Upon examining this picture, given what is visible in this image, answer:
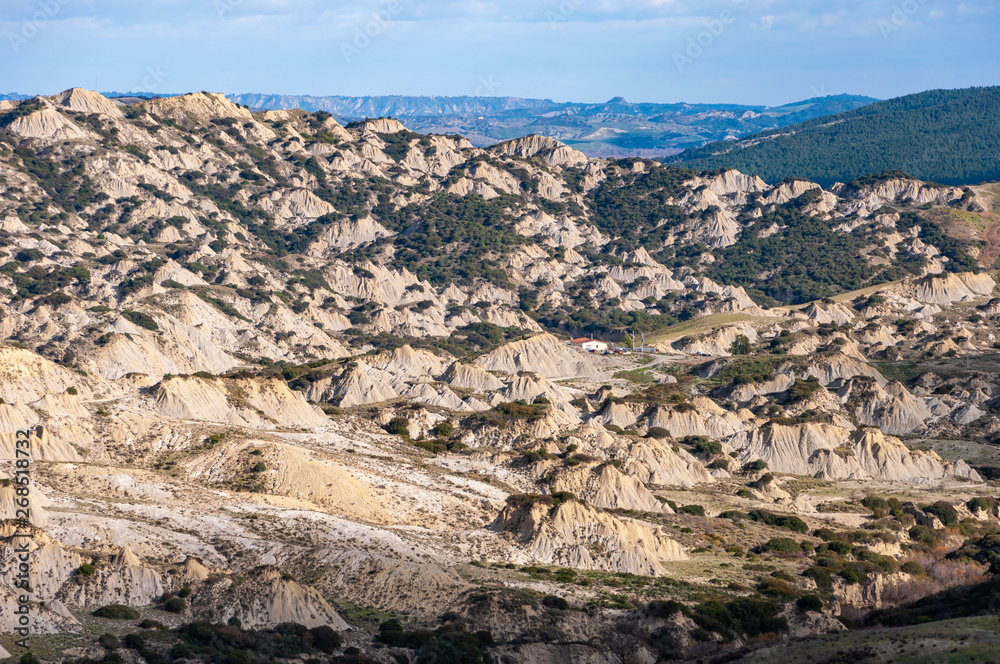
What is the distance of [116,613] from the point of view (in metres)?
64.1

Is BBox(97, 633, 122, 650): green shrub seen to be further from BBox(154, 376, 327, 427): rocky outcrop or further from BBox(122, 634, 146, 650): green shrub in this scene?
BBox(154, 376, 327, 427): rocky outcrop

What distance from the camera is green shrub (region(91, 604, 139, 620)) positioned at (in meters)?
63.7

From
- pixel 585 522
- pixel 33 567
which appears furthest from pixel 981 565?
pixel 33 567

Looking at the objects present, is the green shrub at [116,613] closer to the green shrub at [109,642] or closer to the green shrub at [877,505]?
the green shrub at [109,642]

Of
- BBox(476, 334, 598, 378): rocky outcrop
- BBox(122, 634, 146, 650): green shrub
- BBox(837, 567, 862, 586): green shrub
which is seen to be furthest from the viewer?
BBox(476, 334, 598, 378): rocky outcrop

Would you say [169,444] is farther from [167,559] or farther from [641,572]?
[641,572]

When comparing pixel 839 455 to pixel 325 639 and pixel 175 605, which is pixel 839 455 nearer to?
pixel 325 639

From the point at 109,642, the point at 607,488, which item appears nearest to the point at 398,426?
the point at 607,488

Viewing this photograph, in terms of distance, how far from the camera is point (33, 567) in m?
66.2

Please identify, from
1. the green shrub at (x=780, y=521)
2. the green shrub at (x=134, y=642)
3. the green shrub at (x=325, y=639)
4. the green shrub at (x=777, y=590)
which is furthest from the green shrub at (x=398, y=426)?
the green shrub at (x=134, y=642)

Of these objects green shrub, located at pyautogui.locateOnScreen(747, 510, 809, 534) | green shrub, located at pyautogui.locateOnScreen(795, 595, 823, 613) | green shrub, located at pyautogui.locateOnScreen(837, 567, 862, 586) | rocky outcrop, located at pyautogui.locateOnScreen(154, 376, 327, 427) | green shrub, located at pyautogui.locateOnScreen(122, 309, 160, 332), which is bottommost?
green shrub, located at pyautogui.locateOnScreen(747, 510, 809, 534)

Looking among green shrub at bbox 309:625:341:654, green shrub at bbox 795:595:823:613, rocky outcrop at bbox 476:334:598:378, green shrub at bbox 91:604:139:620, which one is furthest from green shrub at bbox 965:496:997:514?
green shrub at bbox 91:604:139:620

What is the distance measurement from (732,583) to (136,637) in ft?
143

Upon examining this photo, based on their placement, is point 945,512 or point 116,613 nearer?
point 116,613
